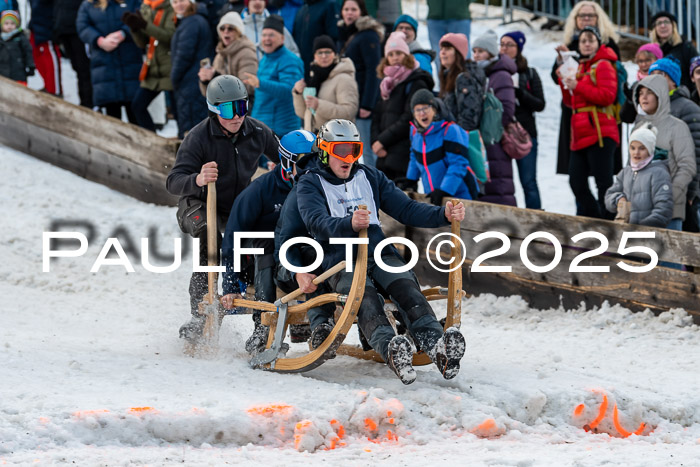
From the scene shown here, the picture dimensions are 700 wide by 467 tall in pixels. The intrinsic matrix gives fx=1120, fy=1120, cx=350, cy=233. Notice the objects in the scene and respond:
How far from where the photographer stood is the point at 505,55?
10336 mm

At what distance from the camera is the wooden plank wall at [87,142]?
12172mm

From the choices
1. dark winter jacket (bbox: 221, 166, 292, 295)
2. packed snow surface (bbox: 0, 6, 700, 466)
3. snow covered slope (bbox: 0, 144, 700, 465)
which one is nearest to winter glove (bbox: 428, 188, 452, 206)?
packed snow surface (bbox: 0, 6, 700, 466)

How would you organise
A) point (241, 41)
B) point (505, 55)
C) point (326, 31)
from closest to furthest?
point (505, 55) < point (241, 41) < point (326, 31)

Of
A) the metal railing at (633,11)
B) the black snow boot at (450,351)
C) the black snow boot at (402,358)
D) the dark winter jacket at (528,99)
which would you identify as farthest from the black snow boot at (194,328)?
the metal railing at (633,11)

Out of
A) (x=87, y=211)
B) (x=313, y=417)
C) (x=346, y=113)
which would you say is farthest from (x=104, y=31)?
(x=313, y=417)

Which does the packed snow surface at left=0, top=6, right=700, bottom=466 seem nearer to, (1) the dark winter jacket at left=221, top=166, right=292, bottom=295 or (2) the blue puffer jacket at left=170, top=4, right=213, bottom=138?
(1) the dark winter jacket at left=221, top=166, right=292, bottom=295

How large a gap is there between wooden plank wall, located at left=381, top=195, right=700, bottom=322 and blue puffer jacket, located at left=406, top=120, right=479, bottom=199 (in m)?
0.22

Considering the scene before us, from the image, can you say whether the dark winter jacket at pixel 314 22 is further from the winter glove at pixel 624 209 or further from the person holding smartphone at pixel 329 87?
the winter glove at pixel 624 209

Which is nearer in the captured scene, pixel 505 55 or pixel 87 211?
pixel 505 55

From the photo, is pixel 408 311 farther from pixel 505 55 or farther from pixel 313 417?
pixel 505 55

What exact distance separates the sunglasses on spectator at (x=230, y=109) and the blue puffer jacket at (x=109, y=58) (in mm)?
5382

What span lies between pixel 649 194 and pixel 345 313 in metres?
3.15

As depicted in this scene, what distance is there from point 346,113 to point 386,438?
16.5ft

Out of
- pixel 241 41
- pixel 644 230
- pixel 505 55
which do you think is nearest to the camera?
pixel 644 230
